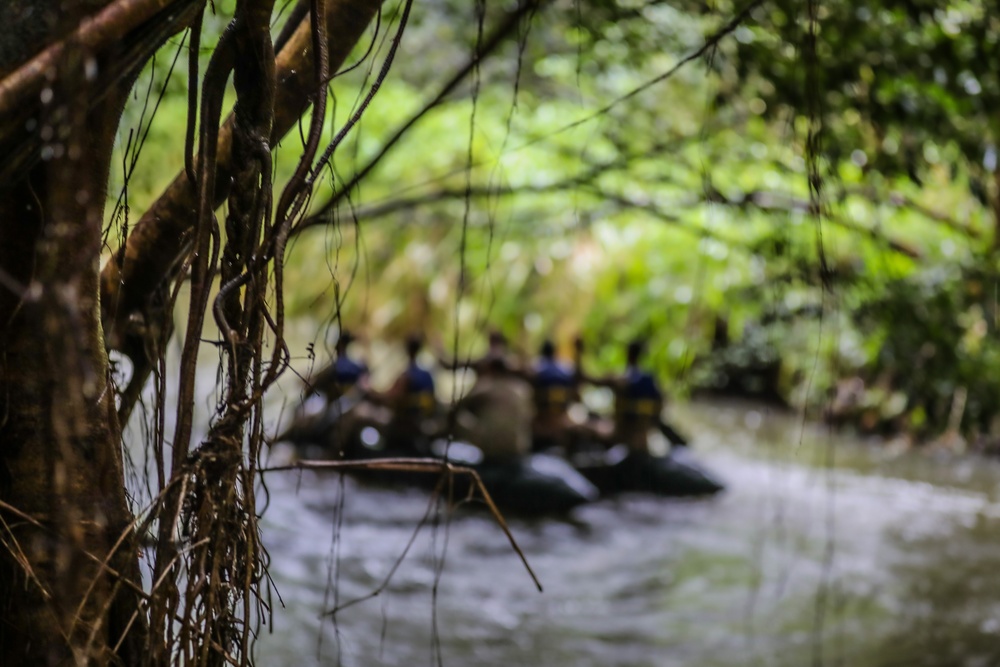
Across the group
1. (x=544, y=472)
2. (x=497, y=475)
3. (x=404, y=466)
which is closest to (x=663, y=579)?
(x=544, y=472)

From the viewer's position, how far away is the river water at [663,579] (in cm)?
532

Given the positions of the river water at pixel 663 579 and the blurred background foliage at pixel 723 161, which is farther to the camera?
the river water at pixel 663 579

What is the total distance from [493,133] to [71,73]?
8.30m

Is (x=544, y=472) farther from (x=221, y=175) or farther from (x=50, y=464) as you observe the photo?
(x=50, y=464)

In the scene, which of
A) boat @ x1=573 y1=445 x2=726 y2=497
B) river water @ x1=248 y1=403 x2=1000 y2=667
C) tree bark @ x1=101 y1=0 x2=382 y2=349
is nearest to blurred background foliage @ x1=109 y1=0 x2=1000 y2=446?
tree bark @ x1=101 y1=0 x2=382 y2=349

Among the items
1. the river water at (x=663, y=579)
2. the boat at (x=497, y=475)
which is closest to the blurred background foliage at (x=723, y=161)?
the river water at (x=663, y=579)

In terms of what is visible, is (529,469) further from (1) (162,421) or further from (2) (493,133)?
(1) (162,421)

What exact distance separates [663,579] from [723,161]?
9.59 feet

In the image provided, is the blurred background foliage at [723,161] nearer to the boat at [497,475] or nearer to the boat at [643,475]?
the boat at [643,475]

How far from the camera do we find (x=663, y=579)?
22.7ft

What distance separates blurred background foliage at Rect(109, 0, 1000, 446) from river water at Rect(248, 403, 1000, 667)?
1.23m

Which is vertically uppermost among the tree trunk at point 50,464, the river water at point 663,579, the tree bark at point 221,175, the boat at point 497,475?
the tree bark at point 221,175

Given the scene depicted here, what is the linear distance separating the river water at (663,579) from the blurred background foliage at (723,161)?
48.5 inches

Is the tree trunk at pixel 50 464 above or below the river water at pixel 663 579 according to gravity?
above
